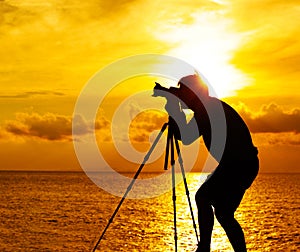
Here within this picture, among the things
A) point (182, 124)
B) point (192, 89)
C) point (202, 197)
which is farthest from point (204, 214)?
point (192, 89)

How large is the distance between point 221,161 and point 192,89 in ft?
3.63

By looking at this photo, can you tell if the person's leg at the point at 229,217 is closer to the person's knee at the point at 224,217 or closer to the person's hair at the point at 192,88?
the person's knee at the point at 224,217

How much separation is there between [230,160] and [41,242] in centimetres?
3749

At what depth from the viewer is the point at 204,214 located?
762cm

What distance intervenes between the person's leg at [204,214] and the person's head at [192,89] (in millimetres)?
1247

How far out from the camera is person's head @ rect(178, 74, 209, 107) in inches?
304

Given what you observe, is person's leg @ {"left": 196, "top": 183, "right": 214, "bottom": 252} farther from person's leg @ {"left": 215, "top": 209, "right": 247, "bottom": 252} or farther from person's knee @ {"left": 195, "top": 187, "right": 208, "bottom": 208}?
person's leg @ {"left": 215, "top": 209, "right": 247, "bottom": 252}

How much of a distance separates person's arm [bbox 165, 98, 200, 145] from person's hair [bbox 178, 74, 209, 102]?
163mm

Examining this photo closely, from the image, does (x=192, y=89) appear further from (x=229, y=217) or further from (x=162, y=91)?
(x=229, y=217)

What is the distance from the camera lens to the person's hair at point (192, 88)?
771cm

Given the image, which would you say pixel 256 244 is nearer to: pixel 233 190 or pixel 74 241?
pixel 74 241

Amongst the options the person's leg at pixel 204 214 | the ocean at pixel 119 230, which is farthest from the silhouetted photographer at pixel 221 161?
the ocean at pixel 119 230

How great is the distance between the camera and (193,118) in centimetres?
777

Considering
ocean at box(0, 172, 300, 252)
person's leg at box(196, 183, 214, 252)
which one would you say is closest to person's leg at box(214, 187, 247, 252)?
person's leg at box(196, 183, 214, 252)
